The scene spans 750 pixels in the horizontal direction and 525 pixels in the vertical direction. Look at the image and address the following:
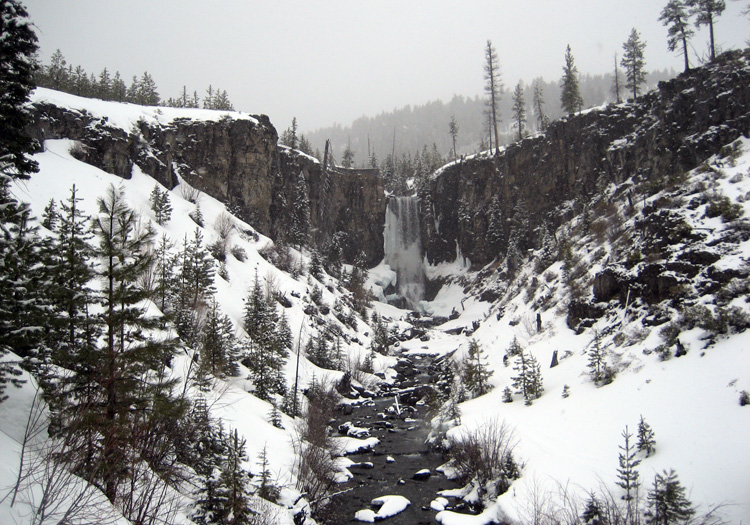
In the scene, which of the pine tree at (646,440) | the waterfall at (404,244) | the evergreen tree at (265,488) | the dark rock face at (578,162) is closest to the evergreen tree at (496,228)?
the dark rock face at (578,162)

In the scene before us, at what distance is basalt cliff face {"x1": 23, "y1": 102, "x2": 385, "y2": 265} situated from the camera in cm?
3475

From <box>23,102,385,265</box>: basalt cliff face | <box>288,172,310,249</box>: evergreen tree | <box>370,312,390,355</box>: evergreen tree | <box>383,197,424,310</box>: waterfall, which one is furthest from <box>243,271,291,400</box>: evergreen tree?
<box>383,197,424,310</box>: waterfall

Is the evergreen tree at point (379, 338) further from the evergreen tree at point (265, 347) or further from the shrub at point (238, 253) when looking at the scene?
the shrub at point (238, 253)

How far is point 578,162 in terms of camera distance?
154 feet

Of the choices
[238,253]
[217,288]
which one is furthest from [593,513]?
[238,253]

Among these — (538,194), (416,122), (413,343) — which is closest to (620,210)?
(538,194)

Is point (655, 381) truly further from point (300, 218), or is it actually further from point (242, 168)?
point (300, 218)

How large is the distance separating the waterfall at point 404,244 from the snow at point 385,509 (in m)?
52.6

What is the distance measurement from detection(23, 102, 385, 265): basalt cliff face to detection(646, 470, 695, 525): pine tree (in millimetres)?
35887

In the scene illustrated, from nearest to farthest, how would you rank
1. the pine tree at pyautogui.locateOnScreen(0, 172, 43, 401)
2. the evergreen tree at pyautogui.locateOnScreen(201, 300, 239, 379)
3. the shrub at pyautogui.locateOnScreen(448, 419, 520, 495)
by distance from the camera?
1. the pine tree at pyautogui.locateOnScreen(0, 172, 43, 401)
2. the shrub at pyautogui.locateOnScreen(448, 419, 520, 495)
3. the evergreen tree at pyautogui.locateOnScreen(201, 300, 239, 379)

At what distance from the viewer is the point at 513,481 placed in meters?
11.7

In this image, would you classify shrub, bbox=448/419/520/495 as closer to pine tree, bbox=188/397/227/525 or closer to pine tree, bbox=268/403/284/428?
pine tree, bbox=268/403/284/428

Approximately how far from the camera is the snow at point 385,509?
40.8 ft

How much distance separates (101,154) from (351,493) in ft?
121
